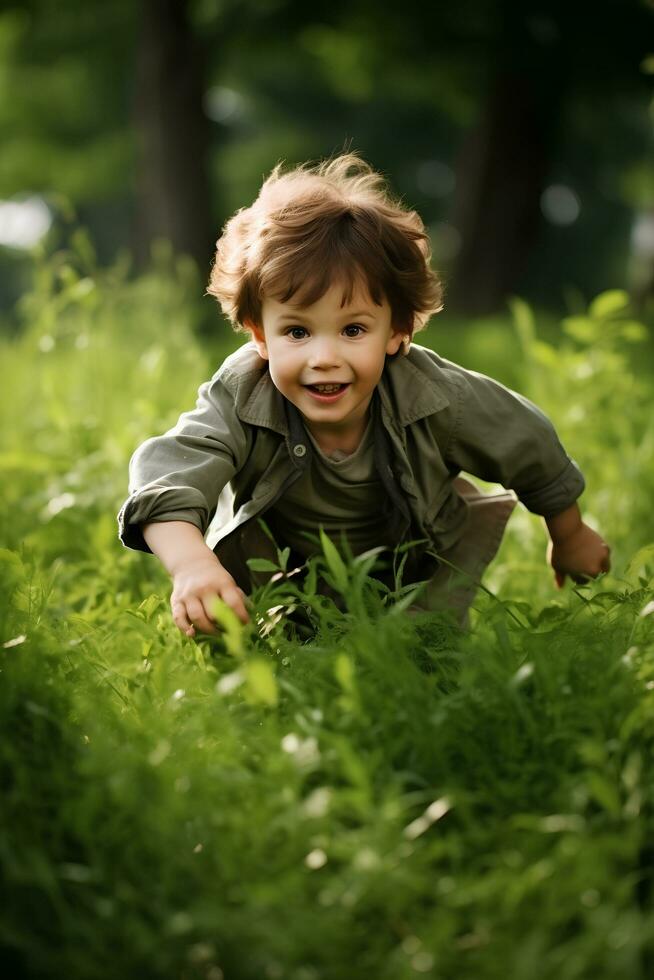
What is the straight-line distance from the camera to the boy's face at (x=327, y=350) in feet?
7.79

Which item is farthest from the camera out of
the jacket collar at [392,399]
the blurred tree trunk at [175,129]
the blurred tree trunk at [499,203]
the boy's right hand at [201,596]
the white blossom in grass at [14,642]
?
the blurred tree trunk at [499,203]

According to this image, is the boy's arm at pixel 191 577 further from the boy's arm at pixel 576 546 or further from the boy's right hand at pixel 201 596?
the boy's arm at pixel 576 546

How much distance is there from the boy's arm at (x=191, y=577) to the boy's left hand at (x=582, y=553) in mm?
998

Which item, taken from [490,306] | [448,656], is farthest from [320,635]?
[490,306]

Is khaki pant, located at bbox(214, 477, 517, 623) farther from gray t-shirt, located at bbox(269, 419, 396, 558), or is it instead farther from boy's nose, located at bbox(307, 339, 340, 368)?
boy's nose, located at bbox(307, 339, 340, 368)

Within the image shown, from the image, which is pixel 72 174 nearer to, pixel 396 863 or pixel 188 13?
pixel 188 13

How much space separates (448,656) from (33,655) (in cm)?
74

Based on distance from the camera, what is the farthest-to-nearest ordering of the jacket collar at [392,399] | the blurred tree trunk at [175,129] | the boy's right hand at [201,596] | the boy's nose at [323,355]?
the blurred tree trunk at [175,129], the jacket collar at [392,399], the boy's nose at [323,355], the boy's right hand at [201,596]

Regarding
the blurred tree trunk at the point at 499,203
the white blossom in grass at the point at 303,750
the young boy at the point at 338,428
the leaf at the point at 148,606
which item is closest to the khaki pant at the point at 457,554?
the young boy at the point at 338,428

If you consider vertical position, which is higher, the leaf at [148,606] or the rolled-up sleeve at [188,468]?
the rolled-up sleeve at [188,468]

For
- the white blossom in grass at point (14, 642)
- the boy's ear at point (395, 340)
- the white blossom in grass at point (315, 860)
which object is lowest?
the white blossom in grass at point (315, 860)

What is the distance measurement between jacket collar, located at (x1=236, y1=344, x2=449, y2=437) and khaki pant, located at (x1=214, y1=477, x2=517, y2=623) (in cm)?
28

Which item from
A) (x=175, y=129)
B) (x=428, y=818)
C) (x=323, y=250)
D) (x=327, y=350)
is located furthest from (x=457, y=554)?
(x=175, y=129)

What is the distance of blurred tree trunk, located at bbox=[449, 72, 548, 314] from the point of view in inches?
471
